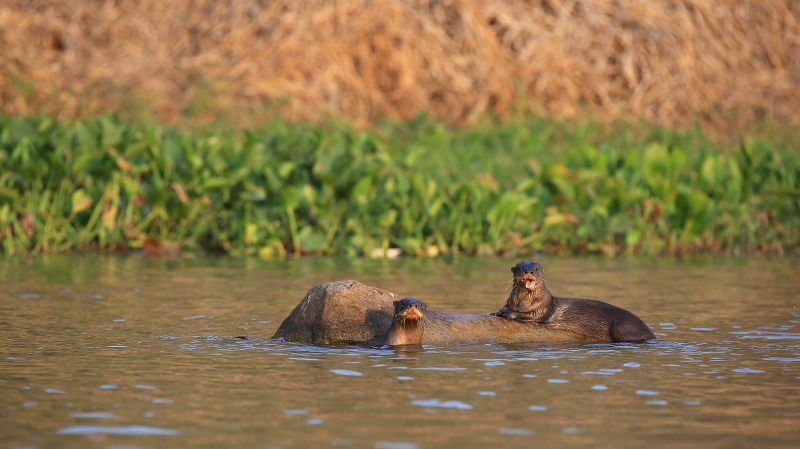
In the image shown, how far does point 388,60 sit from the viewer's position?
1873 cm

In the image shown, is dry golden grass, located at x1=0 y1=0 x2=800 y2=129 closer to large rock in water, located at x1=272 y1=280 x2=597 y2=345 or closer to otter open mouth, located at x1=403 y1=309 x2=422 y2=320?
large rock in water, located at x1=272 y1=280 x2=597 y2=345

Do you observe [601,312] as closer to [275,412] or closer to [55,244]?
[275,412]

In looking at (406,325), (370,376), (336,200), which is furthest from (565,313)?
(336,200)

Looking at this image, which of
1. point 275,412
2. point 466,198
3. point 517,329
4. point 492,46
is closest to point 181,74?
point 492,46

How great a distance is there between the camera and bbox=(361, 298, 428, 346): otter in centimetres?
723

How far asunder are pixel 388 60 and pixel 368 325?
11291 millimetres

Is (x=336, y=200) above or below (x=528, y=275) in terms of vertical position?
above

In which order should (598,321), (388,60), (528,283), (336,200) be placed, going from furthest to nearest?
1. (388,60)
2. (336,200)
3. (598,321)
4. (528,283)

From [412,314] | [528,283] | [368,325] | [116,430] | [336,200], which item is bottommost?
[116,430]

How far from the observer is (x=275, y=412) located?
556 centimetres

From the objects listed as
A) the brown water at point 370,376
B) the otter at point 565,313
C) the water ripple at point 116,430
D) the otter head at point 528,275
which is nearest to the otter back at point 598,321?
the otter at point 565,313

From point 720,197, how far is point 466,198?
269 cm

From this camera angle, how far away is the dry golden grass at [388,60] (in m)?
17.3

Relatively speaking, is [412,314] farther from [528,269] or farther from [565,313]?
[565,313]
